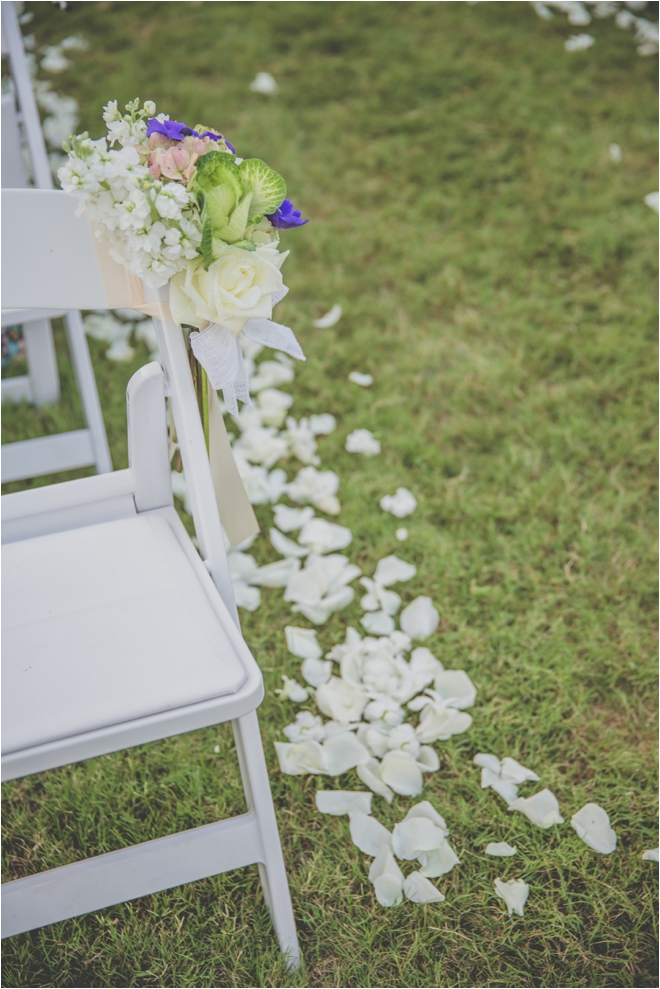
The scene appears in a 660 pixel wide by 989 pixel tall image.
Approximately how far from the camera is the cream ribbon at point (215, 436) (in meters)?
1.25

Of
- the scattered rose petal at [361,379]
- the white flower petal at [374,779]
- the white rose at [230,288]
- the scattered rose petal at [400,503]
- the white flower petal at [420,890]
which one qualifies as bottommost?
the white flower petal at [420,890]

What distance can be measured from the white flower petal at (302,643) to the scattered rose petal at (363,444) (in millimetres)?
659

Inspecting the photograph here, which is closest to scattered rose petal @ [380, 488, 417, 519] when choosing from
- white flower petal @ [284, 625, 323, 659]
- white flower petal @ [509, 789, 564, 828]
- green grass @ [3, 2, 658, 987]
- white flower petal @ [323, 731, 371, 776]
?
green grass @ [3, 2, 658, 987]

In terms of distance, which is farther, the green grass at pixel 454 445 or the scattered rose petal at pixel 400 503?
the scattered rose petal at pixel 400 503

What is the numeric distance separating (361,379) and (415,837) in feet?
4.77

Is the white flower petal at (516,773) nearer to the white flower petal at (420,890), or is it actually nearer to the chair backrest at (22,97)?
the white flower petal at (420,890)

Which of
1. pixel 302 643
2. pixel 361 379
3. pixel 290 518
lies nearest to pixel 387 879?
pixel 302 643

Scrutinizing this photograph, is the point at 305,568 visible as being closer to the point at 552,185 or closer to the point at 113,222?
the point at 113,222

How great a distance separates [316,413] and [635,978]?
5.48ft

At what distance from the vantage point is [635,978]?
136cm

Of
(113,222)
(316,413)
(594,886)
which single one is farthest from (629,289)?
(113,222)

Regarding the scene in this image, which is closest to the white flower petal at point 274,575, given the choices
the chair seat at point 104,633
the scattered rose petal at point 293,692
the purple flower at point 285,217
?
the scattered rose petal at point 293,692

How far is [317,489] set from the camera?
223 cm

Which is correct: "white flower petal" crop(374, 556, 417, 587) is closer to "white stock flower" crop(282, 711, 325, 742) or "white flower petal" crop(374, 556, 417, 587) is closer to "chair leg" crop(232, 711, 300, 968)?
"white stock flower" crop(282, 711, 325, 742)
